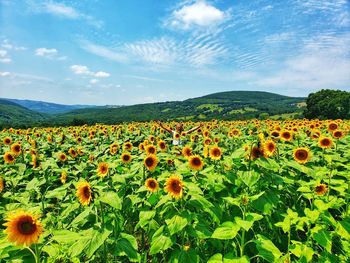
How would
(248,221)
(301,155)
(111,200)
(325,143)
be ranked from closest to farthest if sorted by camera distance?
(111,200) < (248,221) < (301,155) < (325,143)

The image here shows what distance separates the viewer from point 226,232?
3.54 meters

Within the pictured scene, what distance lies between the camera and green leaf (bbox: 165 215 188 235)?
348cm

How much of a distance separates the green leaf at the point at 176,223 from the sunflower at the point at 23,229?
4.75 ft

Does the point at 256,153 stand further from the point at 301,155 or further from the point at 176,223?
the point at 301,155

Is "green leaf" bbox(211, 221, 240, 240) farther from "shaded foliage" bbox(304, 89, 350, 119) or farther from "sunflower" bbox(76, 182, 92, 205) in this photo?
"shaded foliage" bbox(304, 89, 350, 119)

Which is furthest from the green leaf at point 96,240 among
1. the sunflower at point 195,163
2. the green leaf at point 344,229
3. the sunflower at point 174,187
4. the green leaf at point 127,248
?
the green leaf at point 344,229

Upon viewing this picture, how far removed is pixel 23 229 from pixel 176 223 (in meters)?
1.66

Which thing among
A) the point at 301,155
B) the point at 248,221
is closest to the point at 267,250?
the point at 248,221

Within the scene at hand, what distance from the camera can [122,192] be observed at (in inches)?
194

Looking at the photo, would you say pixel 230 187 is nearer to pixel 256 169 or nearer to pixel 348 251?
pixel 256 169

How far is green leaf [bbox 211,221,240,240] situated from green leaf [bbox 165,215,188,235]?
38 cm

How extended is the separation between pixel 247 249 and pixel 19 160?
7646 mm

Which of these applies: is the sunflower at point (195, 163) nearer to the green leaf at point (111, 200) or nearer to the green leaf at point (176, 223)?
the green leaf at point (176, 223)

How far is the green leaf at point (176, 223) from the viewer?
3.48 metres
